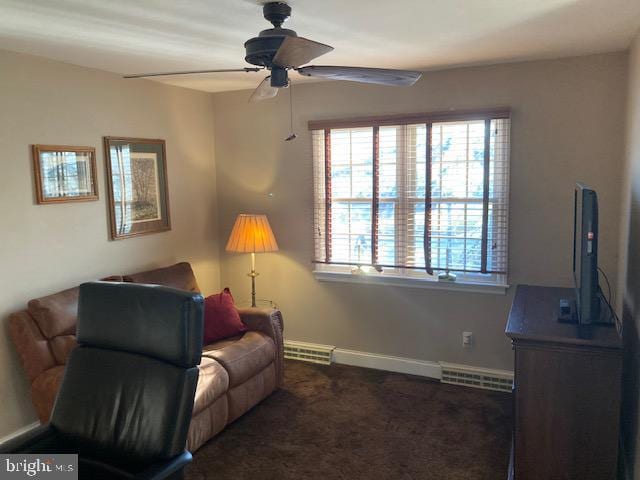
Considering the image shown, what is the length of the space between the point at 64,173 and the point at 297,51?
2.10 meters

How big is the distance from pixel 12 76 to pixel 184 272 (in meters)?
1.72

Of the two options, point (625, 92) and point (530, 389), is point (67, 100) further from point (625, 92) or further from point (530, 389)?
point (625, 92)

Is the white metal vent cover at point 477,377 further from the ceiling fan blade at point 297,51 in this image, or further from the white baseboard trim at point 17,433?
the white baseboard trim at point 17,433

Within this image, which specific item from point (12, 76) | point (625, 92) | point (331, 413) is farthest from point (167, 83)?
point (625, 92)

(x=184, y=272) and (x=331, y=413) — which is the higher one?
(x=184, y=272)

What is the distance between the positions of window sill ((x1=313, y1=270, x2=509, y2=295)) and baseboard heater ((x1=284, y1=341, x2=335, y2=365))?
0.59 meters

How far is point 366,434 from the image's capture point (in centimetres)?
308

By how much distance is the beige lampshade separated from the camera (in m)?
3.99

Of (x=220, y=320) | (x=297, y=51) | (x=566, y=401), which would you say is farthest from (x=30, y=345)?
(x=566, y=401)

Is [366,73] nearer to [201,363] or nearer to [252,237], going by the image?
[201,363]

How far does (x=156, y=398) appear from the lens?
1854mm

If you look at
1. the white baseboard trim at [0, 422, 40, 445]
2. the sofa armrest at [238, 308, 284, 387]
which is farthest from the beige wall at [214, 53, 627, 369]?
the white baseboard trim at [0, 422, 40, 445]

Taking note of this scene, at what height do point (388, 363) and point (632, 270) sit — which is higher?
point (632, 270)

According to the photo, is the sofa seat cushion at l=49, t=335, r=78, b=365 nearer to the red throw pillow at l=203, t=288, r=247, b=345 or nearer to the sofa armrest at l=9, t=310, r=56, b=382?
the sofa armrest at l=9, t=310, r=56, b=382
